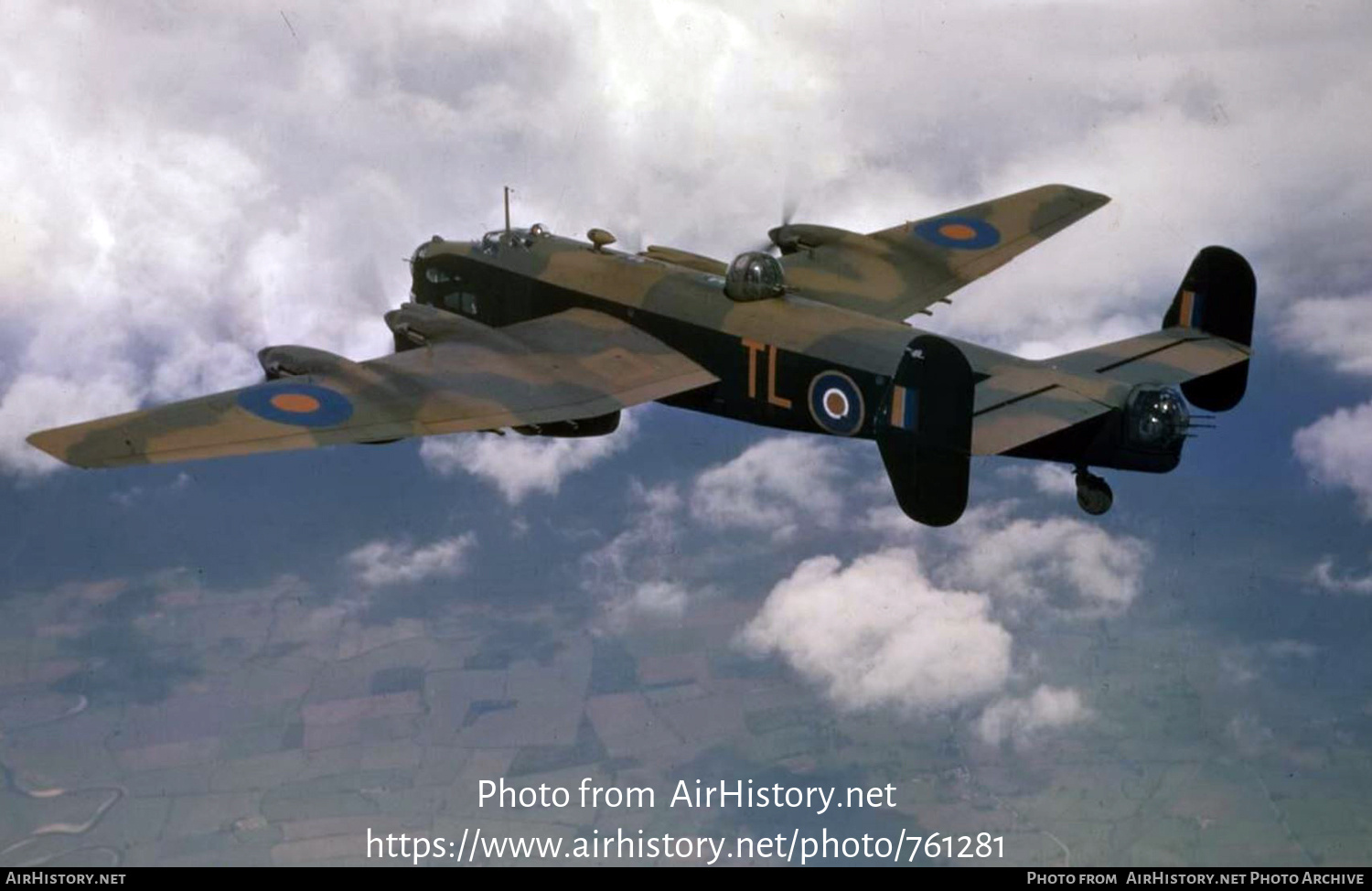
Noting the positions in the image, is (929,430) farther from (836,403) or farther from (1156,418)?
(836,403)

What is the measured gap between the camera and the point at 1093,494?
74.2 feet

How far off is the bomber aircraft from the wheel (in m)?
0.03

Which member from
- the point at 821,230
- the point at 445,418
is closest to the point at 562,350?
the point at 445,418

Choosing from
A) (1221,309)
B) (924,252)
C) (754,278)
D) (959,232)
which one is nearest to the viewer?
(1221,309)

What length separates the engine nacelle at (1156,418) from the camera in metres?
21.0

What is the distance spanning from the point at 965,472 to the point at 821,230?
10933 millimetres

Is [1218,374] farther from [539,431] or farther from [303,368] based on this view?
[303,368]

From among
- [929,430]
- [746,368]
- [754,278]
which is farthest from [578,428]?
[929,430]

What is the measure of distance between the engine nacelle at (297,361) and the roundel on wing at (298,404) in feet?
2.01

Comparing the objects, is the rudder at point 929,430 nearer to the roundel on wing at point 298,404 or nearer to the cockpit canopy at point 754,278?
the cockpit canopy at point 754,278

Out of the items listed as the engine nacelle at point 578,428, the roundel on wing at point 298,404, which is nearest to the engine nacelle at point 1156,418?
the engine nacelle at point 578,428

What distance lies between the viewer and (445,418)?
891 inches

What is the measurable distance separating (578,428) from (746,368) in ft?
10.0

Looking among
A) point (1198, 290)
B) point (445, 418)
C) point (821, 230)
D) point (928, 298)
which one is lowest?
point (445, 418)
